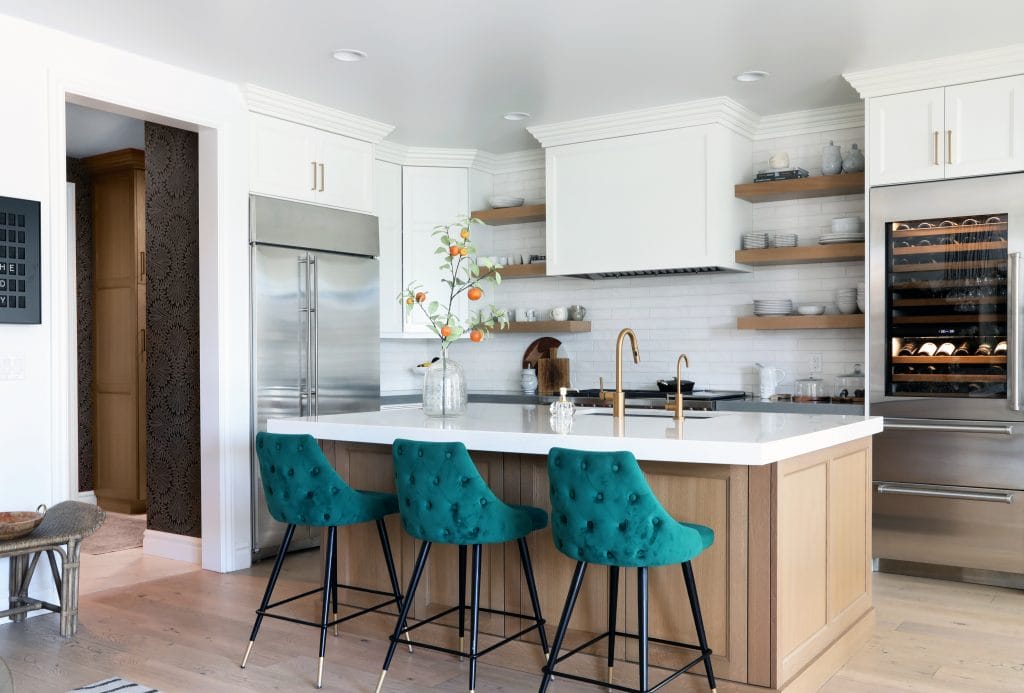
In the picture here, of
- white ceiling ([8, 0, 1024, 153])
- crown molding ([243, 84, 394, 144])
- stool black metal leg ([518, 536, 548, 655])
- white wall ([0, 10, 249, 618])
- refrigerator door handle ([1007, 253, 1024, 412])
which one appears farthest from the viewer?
crown molding ([243, 84, 394, 144])

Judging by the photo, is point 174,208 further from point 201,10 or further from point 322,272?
point 201,10

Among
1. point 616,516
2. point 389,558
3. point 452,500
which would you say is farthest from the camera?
point 389,558

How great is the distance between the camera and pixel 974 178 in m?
4.80

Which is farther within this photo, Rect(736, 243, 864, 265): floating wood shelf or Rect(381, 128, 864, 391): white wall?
Rect(381, 128, 864, 391): white wall

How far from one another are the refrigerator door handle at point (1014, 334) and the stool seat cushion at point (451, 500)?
9.38 ft

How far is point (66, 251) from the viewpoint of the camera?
4.80 metres

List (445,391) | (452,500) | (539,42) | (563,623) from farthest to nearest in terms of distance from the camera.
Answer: (539,42)
(445,391)
(452,500)
(563,623)

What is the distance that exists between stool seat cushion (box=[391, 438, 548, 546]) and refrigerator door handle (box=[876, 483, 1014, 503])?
270 cm

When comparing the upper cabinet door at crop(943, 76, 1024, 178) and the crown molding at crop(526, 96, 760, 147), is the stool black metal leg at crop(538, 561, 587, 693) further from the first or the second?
the crown molding at crop(526, 96, 760, 147)

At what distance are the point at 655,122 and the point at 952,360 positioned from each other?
2210mm

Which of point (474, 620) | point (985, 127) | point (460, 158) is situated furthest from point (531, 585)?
point (460, 158)

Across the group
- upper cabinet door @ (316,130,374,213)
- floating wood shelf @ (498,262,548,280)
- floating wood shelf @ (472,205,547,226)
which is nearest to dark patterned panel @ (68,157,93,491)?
upper cabinet door @ (316,130,374,213)

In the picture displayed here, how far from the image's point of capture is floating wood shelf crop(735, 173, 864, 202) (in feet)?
17.9

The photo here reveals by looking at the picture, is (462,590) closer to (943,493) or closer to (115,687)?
(115,687)
